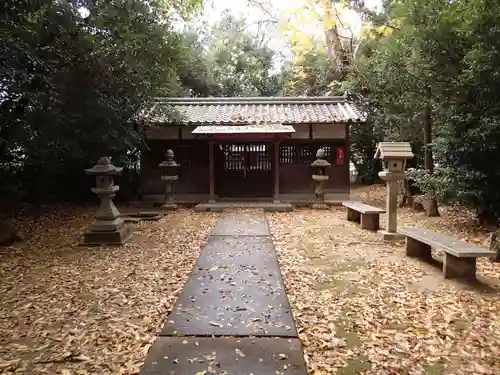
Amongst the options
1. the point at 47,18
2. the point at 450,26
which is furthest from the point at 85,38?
the point at 450,26

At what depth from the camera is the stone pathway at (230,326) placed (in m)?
3.09

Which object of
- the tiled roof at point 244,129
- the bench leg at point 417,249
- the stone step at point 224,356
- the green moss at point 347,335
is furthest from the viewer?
the tiled roof at point 244,129

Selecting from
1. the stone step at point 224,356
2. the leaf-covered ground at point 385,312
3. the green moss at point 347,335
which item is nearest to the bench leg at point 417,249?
the leaf-covered ground at point 385,312

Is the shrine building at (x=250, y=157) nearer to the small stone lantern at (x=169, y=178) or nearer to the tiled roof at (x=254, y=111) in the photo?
the tiled roof at (x=254, y=111)

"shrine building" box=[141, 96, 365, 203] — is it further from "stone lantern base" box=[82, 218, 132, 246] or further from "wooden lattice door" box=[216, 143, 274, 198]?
"stone lantern base" box=[82, 218, 132, 246]

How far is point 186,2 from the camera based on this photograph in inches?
424

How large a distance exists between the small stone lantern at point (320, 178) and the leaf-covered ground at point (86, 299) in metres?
4.88

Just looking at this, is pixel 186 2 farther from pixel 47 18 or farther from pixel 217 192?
pixel 217 192

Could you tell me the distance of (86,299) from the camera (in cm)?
473

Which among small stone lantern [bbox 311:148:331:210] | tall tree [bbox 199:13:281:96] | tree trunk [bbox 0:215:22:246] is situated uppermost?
tall tree [bbox 199:13:281:96]

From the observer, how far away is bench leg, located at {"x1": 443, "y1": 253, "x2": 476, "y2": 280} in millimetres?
5193

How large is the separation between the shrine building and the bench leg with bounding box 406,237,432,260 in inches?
266

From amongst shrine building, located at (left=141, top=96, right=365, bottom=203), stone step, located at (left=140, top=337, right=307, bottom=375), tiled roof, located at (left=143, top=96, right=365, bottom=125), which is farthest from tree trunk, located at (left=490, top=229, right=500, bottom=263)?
shrine building, located at (left=141, top=96, right=365, bottom=203)

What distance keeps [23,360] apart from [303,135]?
11.3m
